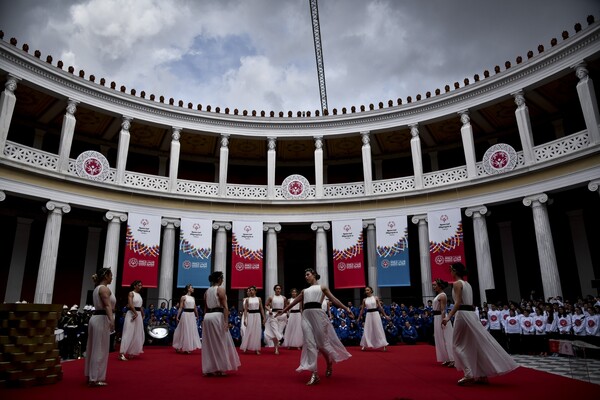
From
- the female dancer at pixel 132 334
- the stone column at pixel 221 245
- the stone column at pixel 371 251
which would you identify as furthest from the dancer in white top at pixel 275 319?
the stone column at pixel 371 251

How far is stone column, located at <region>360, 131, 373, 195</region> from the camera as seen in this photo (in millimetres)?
21984

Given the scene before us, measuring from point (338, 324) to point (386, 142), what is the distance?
13.0 m

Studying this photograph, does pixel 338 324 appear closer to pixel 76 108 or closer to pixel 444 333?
pixel 444 333

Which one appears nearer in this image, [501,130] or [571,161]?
[571,161]

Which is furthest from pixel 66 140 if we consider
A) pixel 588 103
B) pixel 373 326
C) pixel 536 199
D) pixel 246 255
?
pixel 588 103

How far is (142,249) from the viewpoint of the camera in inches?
763

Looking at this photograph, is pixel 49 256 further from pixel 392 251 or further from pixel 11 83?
pixel 392 251

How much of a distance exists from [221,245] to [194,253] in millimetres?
1594

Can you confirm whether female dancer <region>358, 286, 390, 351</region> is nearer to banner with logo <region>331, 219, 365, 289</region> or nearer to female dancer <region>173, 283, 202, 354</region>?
female dancer <region>173, 283, 202, 354</region>

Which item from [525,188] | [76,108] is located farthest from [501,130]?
[76,108]

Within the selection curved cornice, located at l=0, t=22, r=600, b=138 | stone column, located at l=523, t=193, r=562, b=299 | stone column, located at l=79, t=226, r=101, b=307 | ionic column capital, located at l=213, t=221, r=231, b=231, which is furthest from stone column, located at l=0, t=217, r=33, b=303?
stone column, located at l=523, t=193, r=562, b=299

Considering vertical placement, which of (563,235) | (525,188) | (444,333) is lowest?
(444,333)

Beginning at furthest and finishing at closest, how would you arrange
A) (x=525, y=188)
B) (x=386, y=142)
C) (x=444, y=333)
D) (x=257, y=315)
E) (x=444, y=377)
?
1. (x=386, y=142)
2. (x=525, y=188)
3. (x=257, y=315)
4. (x=444, y=333)
5. (x=444, y=377)

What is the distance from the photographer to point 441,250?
63.4 feet
